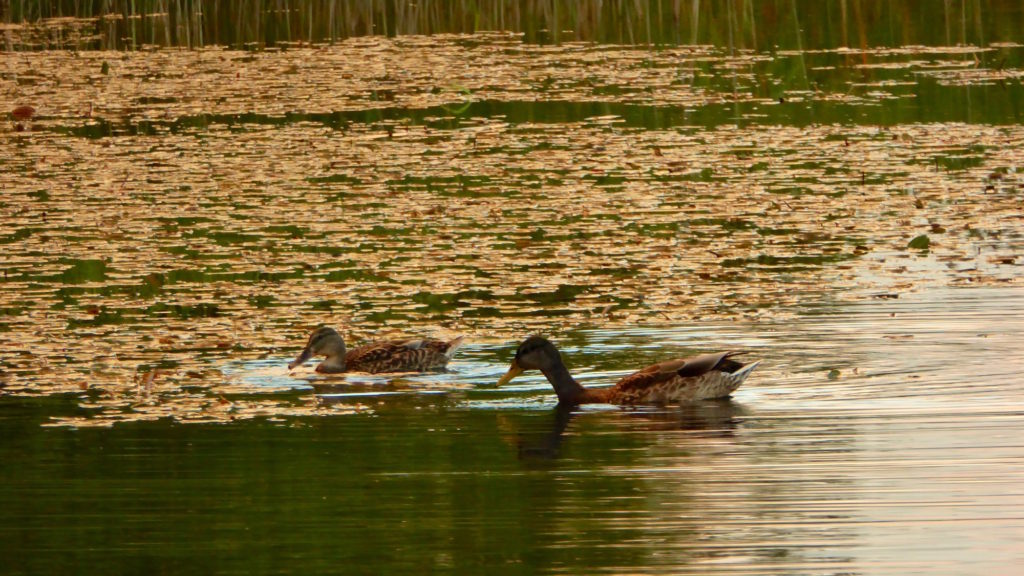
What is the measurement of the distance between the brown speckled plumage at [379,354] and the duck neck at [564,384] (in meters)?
0.81

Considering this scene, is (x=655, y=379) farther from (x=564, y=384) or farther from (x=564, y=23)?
(x=564, y=23)

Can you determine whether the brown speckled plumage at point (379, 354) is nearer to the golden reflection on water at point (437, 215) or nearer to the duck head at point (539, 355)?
the golden reflection on water at point (437, 215)

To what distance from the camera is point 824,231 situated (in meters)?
12.5

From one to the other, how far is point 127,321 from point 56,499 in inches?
135

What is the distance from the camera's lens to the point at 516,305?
10773 mm

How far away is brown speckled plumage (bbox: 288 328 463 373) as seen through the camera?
9.59m

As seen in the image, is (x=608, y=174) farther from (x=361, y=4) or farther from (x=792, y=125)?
(x=361, y=4)

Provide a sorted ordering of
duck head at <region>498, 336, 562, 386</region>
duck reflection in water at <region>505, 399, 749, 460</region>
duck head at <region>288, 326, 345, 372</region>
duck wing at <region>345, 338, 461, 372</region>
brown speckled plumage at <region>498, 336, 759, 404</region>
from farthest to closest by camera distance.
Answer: duck head at <region>288, 326, 345, 372</region>
duck wing at <region>345, 338, 461, 372</region>
duck head at <region>498, 336, 562, 386</region>
brown speckled plumage at <region>498, 336, 759, 404</region>
duck reflection in water at <region>505, 399, 749, 460</region>

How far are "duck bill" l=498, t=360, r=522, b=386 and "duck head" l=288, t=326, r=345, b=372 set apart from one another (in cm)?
88

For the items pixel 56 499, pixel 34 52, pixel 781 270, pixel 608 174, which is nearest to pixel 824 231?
pixel 781 270

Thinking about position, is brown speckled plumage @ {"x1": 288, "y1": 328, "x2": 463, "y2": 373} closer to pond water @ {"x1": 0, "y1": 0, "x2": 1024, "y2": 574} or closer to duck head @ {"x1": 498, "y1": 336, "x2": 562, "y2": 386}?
pond water @ {"x1": 0, "y1": 0, "x2": 1024, "y2": 574}

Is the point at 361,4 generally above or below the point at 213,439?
above

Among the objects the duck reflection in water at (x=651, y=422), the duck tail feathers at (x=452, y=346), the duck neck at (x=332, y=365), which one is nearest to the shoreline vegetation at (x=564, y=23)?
the duck tail feathers at (x=452, y=346)

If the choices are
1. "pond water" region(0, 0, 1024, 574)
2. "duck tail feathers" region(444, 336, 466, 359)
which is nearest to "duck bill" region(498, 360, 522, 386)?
"pond water" region(0, 0, 1024, 574)
